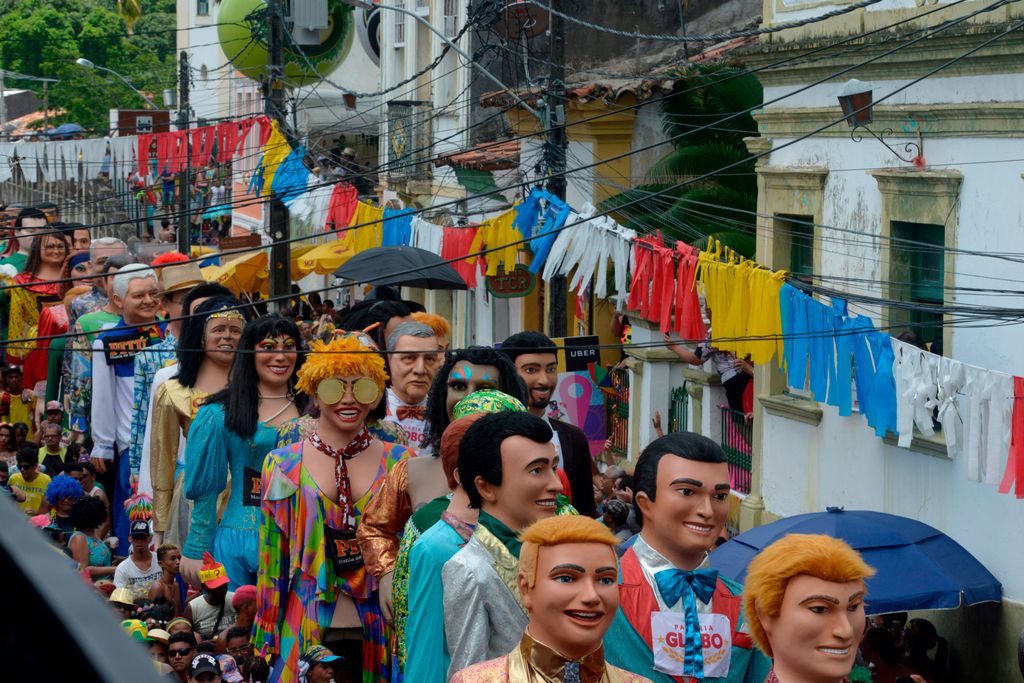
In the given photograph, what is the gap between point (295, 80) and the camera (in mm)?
40562

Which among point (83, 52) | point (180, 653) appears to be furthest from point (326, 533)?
point (83, 52)

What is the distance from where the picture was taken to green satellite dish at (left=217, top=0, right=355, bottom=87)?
36.6m

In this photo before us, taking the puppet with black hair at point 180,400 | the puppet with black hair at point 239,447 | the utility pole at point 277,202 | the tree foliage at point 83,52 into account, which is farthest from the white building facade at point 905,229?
the tree foliage at point 83,52

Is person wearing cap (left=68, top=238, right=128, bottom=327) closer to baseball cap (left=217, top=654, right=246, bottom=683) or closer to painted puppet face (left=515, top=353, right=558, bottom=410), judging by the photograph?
baseball cap (left=217, top=654, right=246, bottom=683)

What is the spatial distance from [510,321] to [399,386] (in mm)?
17284

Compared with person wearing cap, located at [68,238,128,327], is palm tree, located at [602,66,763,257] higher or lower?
higher

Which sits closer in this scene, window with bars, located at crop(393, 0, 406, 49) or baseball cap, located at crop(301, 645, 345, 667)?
baseball cap, located at crop(301, 645, 345, 667)

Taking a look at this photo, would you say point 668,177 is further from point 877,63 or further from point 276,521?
point 276,521

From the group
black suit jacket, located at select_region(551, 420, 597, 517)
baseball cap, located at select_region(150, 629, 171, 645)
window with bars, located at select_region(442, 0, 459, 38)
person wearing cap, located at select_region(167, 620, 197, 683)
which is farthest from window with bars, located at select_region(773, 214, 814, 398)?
window with bars, located at select_region(442, 0, 459, 38)

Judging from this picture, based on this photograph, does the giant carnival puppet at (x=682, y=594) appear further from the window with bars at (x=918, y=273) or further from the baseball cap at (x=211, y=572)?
the window with bars at (x=918, y=273)

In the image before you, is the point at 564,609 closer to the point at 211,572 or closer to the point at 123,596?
the point at 211,572

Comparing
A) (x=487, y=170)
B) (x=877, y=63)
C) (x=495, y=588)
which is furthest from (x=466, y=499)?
(x=487, y=170)

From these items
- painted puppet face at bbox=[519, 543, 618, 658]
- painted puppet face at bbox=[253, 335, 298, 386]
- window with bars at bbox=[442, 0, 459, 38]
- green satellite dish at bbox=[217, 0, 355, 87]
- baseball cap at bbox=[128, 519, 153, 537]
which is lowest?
baseball cap at bbox=[128, 519, 153, 537]

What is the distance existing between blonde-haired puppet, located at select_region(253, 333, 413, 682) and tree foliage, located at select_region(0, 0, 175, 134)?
214 ft
